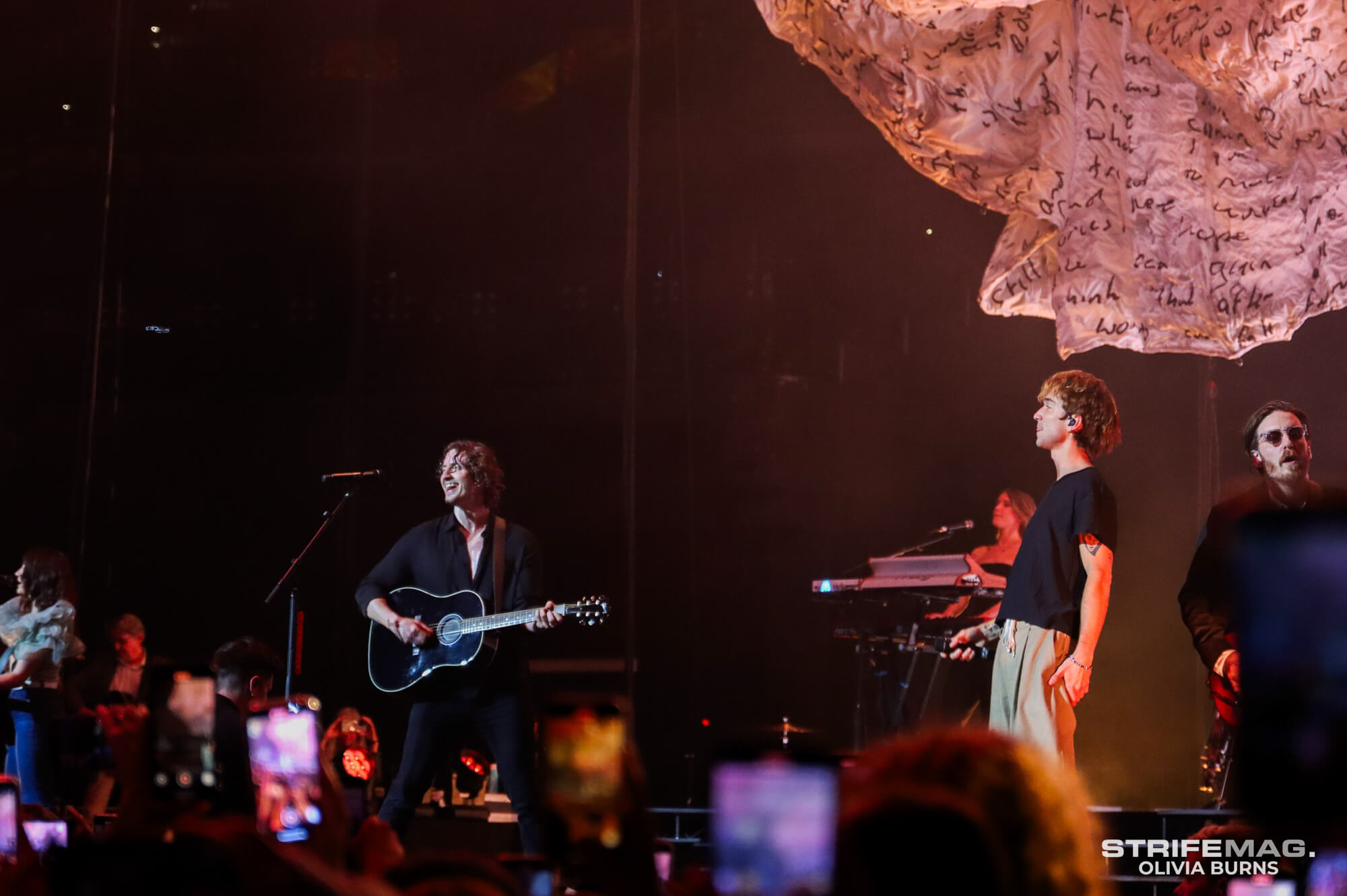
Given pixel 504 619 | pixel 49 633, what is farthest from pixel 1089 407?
pixel 49 633

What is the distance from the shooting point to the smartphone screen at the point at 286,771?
72.7 inches

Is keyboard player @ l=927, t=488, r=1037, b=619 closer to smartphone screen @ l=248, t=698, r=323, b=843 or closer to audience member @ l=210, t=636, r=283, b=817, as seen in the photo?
audience member @ l=210, t=636, r=283, b=817

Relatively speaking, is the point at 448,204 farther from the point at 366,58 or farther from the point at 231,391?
the point at 231,391

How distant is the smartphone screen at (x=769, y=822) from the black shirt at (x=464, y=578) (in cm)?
346

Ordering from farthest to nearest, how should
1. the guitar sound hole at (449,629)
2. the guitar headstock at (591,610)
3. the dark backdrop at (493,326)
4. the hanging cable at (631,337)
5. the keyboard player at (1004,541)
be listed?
the hanging cable at (631,337), the dark backdrop at (493,326), the keyboard player at (1004,541), the guitar headstock at (591,610), the guitar sound hole at (449,629)

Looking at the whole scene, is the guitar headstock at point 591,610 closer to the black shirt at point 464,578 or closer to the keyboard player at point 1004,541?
the black shirt at point 464,578

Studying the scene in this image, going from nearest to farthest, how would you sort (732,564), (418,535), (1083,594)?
(1083,594) < (418,535) < (732,564)

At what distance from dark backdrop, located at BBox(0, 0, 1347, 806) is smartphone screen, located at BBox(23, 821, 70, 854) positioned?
5006mm

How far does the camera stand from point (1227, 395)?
261 inches

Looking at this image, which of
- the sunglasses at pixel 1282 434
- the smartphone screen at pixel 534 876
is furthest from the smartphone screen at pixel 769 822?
the sunglasses at pixel 1282 434

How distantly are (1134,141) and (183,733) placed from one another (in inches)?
150

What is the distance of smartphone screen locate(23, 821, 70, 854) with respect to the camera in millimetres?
2299

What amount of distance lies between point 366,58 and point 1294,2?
5270 mm

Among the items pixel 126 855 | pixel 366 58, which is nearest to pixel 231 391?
pixel 366 58
